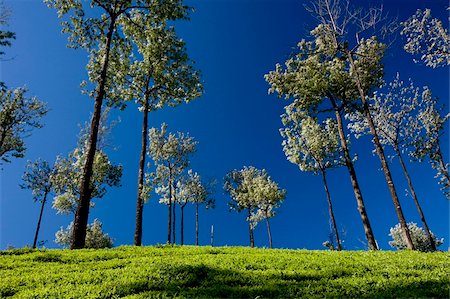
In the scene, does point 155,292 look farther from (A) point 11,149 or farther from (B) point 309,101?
(A) point 11,149

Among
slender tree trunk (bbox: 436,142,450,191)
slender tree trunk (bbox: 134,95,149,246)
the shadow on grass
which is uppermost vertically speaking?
slender tree trunk (bbox: 436,142,450,191)

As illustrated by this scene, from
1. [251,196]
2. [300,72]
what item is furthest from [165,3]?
[251,196]

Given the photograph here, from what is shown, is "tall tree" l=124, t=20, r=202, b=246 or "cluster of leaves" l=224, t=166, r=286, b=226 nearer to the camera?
"tall tree" l=124, t=20, r=202, b=246

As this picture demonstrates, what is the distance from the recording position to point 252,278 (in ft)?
37.6

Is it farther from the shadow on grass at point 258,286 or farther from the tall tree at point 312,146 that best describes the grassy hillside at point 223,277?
the tall tree at point 312,146

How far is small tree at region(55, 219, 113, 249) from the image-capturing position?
7106 centimetres

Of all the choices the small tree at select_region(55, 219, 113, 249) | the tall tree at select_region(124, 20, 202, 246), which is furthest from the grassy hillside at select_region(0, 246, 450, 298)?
the small tree at select_region(55, 219, 113, 249)

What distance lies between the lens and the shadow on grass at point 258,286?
9.81 metres

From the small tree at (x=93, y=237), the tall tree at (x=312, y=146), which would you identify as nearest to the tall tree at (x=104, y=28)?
the tall tree at (x=312, y=146)

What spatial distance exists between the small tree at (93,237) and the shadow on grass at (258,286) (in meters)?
65.2

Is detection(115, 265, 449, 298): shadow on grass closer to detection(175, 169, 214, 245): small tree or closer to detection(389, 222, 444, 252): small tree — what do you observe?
detection(175, 169, 214, 245): small tree

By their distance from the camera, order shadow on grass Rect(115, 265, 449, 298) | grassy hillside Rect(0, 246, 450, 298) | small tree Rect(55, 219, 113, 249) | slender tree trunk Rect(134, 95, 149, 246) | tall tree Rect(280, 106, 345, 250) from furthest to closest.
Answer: small tree Rect(55, 219, 113, 249)
tall tree Rect(280, 106, 345, 250)
slender tree trunk Rect(134, 95, 149, 246)
grassy hillside Rect(0, 246, 450, 298)
shadow on grass Rect(115, 265, 449, 298)

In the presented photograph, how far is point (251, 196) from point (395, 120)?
27.8m

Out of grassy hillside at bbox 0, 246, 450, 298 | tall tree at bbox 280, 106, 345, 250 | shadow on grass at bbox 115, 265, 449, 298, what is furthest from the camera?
tall tree at bbox 280, 106, 345, 250
